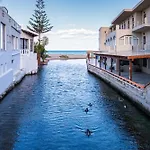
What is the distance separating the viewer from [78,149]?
9.69 m

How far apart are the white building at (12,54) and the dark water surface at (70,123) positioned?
205cm

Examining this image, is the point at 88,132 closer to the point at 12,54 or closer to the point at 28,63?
the point at 12,54

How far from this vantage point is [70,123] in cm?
1289

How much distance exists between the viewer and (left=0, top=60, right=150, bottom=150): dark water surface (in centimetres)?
1020

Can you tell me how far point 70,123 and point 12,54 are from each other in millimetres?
13983

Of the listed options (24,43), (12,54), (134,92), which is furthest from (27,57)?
(134,92)

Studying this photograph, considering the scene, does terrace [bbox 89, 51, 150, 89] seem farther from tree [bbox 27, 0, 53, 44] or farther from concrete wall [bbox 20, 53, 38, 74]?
tree [bbox 27, 0, 53, 44]

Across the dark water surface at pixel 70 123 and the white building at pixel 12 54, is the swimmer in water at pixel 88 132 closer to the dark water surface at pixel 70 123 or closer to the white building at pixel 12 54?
the dark water surface at pixel 70 123

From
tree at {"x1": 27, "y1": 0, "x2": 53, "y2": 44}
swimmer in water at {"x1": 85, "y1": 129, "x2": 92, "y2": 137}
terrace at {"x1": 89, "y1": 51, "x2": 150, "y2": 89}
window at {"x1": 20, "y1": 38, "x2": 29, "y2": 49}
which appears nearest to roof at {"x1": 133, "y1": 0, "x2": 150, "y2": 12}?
terrace at {"x1": 89, "y1": 51, "x2": 150, "y2": 89}

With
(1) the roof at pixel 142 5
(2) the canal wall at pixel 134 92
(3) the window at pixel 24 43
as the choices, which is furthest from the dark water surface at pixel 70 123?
(3) the window at pixel 24 43

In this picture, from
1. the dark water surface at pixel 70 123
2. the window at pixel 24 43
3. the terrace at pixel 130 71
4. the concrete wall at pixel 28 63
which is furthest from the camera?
the window at pixel 24 43

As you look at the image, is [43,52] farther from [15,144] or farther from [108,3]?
[15,144]

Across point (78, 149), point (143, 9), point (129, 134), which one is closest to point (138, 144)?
point (129, 134)

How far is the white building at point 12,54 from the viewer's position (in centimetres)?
1972
